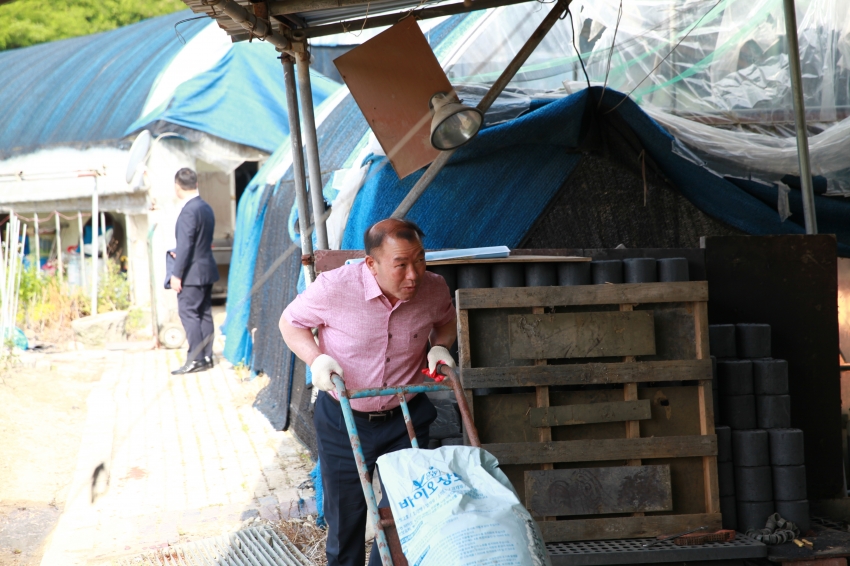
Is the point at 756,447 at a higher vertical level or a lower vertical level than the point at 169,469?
higher

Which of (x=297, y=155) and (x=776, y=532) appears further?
(x=297, y=155)

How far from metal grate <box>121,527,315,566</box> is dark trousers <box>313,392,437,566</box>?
3.04ft

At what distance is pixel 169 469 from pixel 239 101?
815 cm

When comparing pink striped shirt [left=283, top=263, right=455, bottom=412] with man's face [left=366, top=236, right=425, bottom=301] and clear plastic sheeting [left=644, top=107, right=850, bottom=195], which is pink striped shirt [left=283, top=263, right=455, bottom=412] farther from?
clear plastic sheeting [left=644, top=107, right=850, bottom=195]

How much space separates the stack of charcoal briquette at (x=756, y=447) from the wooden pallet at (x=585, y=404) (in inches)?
8.0

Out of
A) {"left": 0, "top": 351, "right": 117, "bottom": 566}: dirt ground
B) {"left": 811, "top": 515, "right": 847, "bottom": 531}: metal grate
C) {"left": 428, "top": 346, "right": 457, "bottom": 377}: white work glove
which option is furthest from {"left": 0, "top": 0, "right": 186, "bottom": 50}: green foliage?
{"left": 811, "top": 515, "right": 847, "bottom": 531}: metal grate

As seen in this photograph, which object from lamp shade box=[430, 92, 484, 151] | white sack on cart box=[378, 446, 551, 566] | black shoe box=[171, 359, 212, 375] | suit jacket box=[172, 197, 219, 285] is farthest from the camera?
black shoe box=[171, 359, 212, 375]

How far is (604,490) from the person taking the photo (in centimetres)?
409

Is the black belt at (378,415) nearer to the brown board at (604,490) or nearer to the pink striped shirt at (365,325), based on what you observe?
the pink striped shirt at (365,325)

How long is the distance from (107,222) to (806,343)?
13397 millimetres

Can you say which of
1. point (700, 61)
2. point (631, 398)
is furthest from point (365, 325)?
point (700, 61)

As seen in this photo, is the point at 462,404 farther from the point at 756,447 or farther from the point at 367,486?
the point at 756,447

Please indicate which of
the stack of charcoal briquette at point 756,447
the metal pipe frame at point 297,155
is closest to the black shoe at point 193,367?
the metal pipe frame at point 297,155

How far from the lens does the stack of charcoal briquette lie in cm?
418
